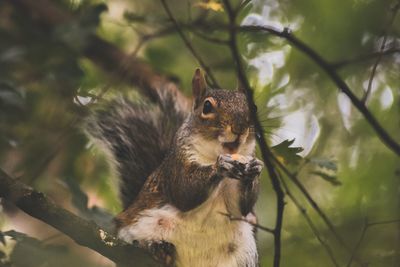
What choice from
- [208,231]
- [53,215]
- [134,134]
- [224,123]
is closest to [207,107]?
[224,123]

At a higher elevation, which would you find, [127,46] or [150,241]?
[127,46]

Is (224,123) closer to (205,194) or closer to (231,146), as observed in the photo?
(231,146)

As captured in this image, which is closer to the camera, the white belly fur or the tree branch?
the tree branch

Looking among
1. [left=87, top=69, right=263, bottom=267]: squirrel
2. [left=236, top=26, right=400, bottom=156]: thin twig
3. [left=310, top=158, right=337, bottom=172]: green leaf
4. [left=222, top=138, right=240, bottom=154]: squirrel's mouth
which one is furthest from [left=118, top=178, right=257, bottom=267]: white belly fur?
[left=236, top=26, right=400, bottom=156]: thin twig

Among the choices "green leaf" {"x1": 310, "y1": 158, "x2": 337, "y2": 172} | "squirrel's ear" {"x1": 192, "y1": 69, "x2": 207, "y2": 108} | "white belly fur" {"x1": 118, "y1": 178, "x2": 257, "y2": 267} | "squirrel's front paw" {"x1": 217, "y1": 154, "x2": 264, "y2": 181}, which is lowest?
"white belly fur" {"x1": 118, "y1": 178, "x2": 257, "y2": 267}

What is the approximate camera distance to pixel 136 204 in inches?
109

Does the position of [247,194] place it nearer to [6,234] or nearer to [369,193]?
[369,193]

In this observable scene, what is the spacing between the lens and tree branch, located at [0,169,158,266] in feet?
6.11

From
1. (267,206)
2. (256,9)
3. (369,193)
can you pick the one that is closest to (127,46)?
(256,9)

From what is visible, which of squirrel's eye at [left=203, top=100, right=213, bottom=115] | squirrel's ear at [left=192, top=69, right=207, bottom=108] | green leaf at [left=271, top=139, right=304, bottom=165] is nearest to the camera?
green leaf at [left=271, top=139, right=304, bottom=165]

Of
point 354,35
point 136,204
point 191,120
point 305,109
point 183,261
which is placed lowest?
point 183,261

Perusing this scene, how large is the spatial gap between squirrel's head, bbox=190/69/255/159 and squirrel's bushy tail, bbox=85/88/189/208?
518 millimetres

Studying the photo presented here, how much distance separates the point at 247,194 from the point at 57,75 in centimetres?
87

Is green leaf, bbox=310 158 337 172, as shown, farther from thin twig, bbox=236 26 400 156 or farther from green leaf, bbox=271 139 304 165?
thin twig, bbox=236 26 400 156
